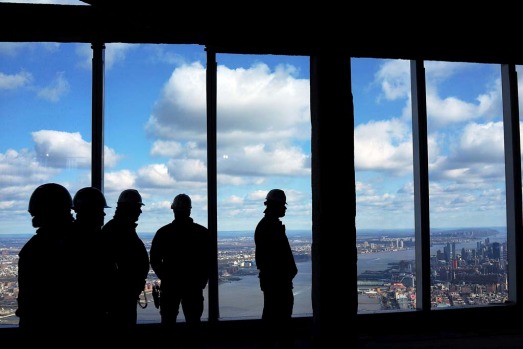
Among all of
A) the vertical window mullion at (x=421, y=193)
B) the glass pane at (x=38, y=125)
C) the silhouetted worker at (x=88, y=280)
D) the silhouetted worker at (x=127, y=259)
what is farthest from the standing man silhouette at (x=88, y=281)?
the vertical window mullion at (x=421, y=193)

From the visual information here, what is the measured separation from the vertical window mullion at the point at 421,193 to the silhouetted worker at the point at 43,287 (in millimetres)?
4679

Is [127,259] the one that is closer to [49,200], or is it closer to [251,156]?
[49,200]

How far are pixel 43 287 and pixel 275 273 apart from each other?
2.69m

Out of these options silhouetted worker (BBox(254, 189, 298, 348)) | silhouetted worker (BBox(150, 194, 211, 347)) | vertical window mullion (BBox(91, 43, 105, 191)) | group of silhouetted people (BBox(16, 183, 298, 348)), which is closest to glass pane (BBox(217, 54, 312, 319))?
group of silhouetted people (BBox(16, 183, 298, 348))

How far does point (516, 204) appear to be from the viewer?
6.23 m

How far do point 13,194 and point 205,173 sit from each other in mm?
2001

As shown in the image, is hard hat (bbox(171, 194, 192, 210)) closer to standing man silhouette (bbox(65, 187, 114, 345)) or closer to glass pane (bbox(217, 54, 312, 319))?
glass pane (bbox(217, 54, 312, 319))

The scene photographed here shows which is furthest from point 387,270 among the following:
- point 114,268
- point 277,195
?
point 114,268

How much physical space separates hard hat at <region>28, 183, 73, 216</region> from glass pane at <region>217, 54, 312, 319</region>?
3.09 m

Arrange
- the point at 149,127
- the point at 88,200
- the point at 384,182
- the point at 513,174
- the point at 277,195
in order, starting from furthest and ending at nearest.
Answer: the point at 513,174 < the point at 384,182 < the point at 149,127 < the point at 277,195 < the point at 88,200

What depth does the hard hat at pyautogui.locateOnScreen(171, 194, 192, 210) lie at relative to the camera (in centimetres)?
470

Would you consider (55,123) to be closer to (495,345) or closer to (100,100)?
(100,100)

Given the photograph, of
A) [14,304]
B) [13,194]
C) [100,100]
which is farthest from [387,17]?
[14,304]

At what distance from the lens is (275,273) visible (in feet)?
15.4
